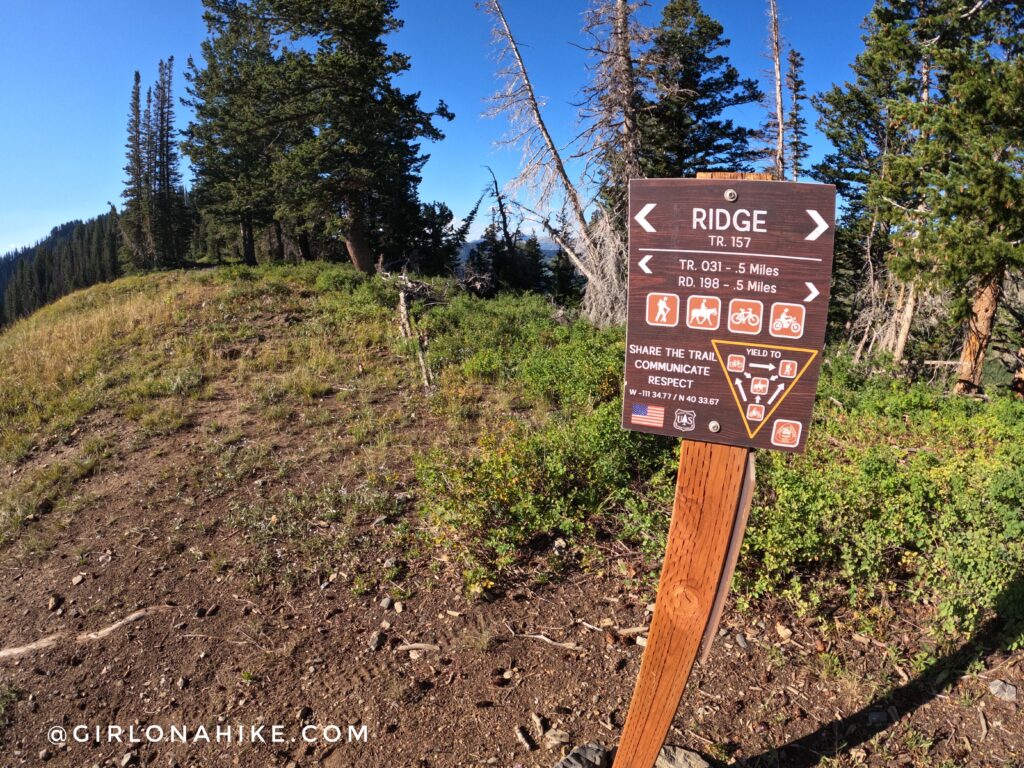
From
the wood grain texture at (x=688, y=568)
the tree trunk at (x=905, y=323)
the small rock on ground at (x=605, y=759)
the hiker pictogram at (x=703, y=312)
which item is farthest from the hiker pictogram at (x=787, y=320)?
the tree trunk at (x=905, y=323)

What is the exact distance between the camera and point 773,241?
1856 mm

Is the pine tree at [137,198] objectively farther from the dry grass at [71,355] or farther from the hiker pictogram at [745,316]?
the hiker pictogram at [745,316]

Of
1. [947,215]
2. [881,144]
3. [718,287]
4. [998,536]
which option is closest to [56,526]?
[718,287]

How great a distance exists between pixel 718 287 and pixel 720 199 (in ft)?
0.97

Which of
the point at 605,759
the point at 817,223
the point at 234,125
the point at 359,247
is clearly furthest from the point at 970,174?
the point at 234,125

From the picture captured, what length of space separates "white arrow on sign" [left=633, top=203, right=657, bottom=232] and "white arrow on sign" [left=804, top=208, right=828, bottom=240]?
0.50 meters

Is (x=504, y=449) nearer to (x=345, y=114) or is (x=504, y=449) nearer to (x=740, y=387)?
(x=740, y=387)

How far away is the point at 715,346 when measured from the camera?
198 centimetres

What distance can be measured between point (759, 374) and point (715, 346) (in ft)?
0.58

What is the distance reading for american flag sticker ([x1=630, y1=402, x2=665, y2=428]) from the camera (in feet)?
6.88

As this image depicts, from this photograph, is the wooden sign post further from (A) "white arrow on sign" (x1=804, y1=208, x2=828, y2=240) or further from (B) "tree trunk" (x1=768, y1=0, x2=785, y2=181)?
(B) "tree trunk" (x1=768, y1=0, x2=785, y2=181)

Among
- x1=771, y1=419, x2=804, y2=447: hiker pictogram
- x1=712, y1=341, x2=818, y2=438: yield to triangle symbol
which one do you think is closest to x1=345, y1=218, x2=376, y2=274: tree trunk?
x1=712, y1=341, x2=818, y2=438: yield to triangle symbol

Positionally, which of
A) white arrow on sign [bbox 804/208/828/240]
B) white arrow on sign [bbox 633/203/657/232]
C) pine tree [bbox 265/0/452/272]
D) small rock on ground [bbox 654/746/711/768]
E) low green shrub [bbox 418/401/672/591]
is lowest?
small rock on ground [bbox 654/746/711/768]

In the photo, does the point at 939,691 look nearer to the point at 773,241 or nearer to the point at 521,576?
the point at 521,576
